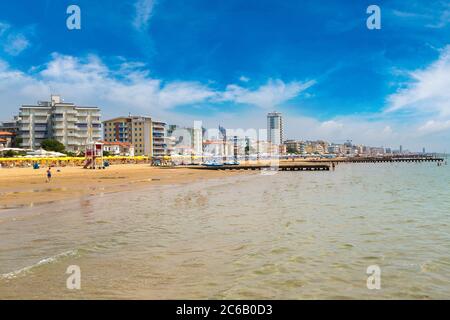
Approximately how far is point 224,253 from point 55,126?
398 ft

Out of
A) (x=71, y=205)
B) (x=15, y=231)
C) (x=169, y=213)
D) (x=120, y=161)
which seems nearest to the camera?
(x=15, y=231)

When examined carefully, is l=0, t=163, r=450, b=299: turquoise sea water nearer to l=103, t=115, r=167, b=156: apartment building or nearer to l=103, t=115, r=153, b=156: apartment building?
l=103, t=115, r=153, b=156: apartment building

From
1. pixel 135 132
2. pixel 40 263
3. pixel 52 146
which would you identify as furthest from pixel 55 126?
pixel 40 263

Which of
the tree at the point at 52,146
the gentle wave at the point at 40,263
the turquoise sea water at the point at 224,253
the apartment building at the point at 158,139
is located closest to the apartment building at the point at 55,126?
the tree at the point at 52,146

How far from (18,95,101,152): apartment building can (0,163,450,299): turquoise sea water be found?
108m

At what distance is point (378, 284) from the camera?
891 cm

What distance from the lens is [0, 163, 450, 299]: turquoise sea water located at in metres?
8.50

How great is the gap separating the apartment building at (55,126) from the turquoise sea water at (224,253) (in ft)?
353

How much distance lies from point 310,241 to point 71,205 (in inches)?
628

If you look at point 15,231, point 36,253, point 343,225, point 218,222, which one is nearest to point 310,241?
point 343,225

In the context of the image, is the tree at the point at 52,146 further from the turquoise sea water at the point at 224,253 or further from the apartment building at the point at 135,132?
the turquoise sea water at the point at 224,253

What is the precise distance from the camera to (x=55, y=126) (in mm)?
119750
